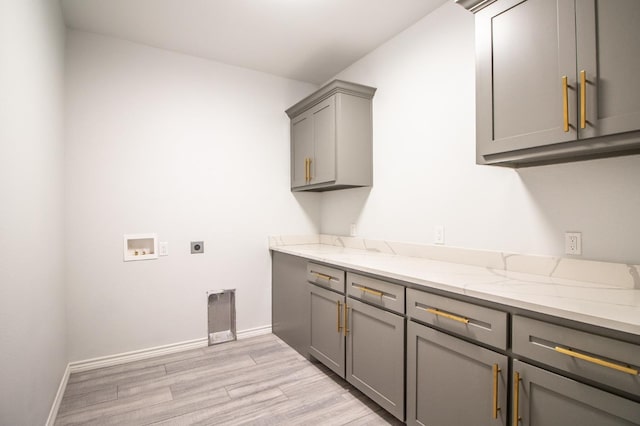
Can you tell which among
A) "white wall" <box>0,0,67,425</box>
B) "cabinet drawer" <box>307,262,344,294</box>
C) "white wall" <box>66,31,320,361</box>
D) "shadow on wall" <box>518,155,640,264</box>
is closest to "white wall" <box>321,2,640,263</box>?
"shadow on wall" <box>518,155,640,264</box>

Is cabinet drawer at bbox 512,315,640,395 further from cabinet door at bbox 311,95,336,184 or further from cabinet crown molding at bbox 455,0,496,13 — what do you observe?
cabinet door at bbox 311,95,336,184

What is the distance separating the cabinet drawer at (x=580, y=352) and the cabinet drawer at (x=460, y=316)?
65 millimetres

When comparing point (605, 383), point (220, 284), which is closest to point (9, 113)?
point (220, 284)

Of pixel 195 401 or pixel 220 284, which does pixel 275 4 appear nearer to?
pixel 220 284

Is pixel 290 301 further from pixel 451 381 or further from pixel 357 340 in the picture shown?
pixel 451 381

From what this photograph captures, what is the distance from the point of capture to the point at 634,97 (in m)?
1.17

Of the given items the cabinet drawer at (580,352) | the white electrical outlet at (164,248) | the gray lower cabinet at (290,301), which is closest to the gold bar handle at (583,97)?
the cabinet drawer at (580,352)

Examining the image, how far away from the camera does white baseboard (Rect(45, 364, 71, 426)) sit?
190cm

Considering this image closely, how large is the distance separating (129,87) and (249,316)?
7.64ft

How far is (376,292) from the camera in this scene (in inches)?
75.7

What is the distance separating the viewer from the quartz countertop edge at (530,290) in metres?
1.04

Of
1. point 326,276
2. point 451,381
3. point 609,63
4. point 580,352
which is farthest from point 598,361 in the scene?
point 326,276

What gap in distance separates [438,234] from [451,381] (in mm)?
1041

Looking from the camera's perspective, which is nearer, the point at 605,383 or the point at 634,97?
the point at 605,383
